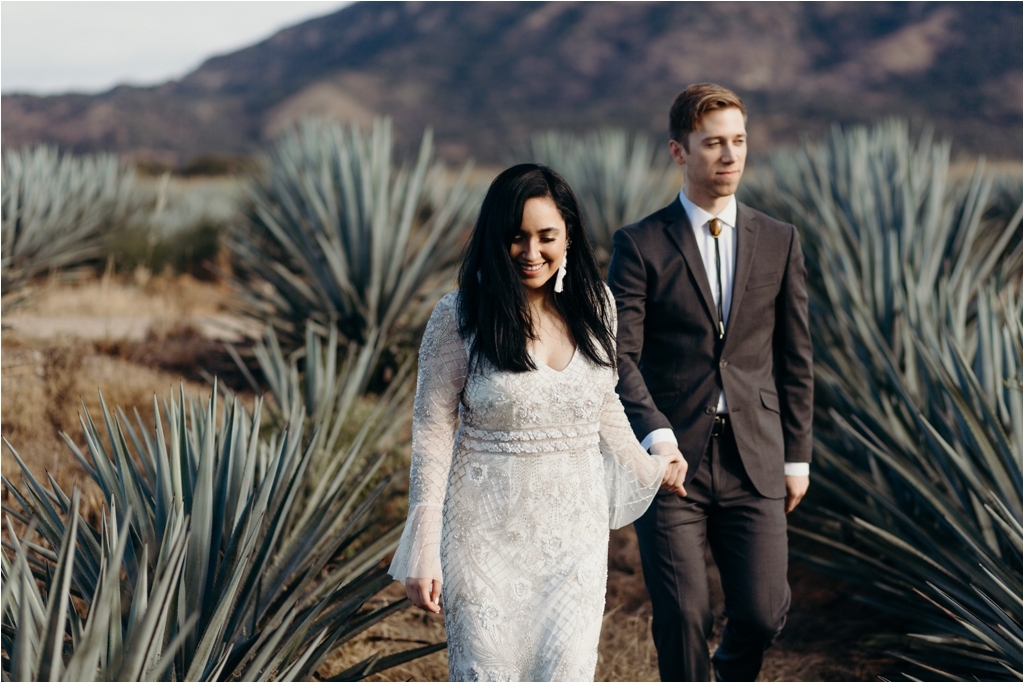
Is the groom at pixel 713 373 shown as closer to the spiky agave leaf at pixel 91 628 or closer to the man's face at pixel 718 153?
the man's face at pixel 718 153

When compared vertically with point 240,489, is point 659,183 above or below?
above

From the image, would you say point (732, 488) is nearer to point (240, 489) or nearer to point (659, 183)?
point (240, 489)

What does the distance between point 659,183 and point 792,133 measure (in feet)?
165

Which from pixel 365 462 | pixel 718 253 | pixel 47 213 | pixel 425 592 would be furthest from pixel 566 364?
pixel 47 213

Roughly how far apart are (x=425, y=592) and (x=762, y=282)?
4.36 ft

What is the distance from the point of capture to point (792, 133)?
57.0m

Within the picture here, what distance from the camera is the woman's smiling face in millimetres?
1922

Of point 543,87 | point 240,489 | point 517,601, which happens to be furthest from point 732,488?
point 543,87

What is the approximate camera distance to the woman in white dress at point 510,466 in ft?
→ 6.09

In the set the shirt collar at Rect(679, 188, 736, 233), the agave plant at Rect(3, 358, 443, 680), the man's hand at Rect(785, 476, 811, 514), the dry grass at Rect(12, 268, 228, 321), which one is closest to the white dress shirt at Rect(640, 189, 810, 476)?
the shirt collar at Rect(679, 188, 736, 233)

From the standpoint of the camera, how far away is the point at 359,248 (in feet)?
19.2

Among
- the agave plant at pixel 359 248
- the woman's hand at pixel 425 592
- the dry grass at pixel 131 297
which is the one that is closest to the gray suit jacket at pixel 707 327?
the woman's hand at pixel 425 592

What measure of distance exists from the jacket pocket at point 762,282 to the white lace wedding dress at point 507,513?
2.50ft

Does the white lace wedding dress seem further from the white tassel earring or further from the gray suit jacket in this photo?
the gray suit jacket
